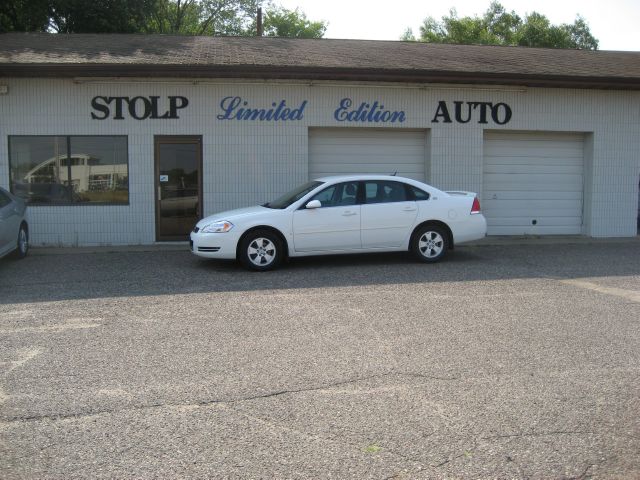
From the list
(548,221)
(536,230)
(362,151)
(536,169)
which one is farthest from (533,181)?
(362,151)

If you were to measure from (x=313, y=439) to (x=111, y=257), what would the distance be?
8717 mm

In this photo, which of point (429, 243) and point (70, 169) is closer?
point (429, 243)

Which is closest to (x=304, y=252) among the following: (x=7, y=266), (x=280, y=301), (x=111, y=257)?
(x=280, y=301)

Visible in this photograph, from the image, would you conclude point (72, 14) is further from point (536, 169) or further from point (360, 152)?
point (536, 169)

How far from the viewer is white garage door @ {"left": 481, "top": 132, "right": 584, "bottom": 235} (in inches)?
592

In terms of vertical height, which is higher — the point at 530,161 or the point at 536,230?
the point at 530,161

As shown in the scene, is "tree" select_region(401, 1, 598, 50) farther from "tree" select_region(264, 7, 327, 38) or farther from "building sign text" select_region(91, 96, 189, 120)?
"building sign text" select_region(91, 96, 189, 120)

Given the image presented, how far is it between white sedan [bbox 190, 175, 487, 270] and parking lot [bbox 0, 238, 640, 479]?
736 mm

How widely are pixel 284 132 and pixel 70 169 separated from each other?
14.3 ft

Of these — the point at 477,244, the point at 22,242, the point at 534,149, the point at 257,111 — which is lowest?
the point at 477,244

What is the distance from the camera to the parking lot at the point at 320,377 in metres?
4.10

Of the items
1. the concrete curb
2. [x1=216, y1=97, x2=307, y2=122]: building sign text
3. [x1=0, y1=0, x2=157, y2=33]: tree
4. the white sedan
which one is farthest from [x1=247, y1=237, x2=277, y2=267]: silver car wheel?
[x1=0, y1=0, x2=157, y2=33]: tree

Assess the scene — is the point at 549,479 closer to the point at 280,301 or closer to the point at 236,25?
the point at 280,301

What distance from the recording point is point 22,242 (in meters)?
12.0
